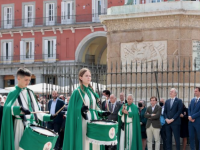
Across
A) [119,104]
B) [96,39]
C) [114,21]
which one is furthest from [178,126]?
[96,39]

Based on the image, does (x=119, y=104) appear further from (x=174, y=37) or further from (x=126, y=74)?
(x=174, y=37)

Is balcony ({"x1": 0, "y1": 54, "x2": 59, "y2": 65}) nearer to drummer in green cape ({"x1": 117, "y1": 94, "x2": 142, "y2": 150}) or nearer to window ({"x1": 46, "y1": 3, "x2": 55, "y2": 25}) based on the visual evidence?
→ window ({"x1": 46, "y1": 3, "x2": 55, "y2": 25})

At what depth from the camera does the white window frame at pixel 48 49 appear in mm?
45656

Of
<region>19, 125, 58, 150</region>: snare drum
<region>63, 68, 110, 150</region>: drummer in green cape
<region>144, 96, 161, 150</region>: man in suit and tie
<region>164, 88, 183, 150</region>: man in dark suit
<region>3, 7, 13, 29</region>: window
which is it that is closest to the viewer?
<region>19, 125, 58, 150</region>: snare drum

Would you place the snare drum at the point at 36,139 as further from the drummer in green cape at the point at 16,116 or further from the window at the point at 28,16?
the window at the point at 28,16

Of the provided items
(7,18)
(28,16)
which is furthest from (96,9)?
(7,18)

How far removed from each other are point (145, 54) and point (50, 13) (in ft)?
109

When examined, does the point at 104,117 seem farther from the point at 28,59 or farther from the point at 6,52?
the point at 6,52

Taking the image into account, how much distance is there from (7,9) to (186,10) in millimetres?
36906

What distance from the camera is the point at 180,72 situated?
13.9 m

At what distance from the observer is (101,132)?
8.45 metres

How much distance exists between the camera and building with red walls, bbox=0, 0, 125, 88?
4453 centimetres

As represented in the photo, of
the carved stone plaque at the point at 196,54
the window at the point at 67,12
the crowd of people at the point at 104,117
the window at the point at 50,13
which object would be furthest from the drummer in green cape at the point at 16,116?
the window at the point at 50,13

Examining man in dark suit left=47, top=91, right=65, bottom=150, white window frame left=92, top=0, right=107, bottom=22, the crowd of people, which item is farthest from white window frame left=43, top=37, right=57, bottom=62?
the crowd of people
